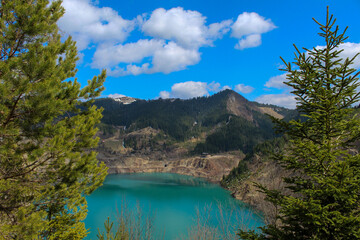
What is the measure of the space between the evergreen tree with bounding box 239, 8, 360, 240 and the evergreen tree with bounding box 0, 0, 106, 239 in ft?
18.8

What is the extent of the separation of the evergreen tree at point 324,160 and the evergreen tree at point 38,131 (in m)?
5.73

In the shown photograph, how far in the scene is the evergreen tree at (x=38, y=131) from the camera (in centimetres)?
590

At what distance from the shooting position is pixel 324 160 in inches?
216

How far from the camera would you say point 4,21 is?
21.2ft

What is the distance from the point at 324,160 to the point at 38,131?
308 inches

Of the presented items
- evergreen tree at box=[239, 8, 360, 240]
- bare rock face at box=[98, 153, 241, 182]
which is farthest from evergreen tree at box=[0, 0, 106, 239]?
bare rock face at box=[98, 153, 241, 182]

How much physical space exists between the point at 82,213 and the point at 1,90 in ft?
17.5

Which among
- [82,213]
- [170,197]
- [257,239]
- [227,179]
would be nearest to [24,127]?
[82,213]

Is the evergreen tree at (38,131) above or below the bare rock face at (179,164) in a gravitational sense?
above

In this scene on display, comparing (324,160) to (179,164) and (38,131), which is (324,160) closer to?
(38,131)

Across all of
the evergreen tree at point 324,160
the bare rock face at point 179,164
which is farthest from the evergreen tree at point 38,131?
the bare rock face at point 179,164

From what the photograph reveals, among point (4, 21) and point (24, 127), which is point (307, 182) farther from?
point (4, 21)

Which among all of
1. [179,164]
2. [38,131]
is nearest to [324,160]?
[38,131]

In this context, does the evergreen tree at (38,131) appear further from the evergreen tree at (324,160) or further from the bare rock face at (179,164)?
the bare rock face at (179,164)
